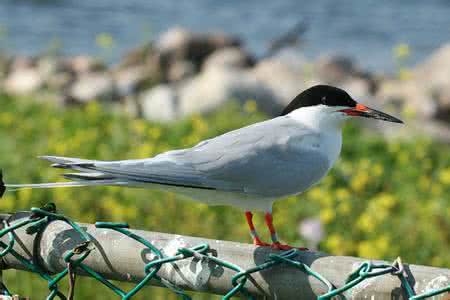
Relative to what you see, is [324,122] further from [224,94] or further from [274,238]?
[224,94]

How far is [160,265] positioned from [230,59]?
984cm

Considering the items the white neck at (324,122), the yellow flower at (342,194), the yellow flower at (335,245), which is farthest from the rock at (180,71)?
the white neck at (324,122)

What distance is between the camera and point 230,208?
5.15m

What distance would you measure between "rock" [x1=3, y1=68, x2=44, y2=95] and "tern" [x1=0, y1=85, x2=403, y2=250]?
262 inches

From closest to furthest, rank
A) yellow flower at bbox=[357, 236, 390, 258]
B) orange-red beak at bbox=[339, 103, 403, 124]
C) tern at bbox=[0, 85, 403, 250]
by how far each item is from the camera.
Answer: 1. tern at bbox=[0, 85, 403, 250]
2. orange-red beak at bbox=[339, 103, 403, 124]
3. yellow flower at bbox=[357, 236, 390, 258]

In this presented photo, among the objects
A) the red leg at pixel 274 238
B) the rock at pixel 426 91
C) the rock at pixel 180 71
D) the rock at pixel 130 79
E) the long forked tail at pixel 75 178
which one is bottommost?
the rock at pixel 426 91

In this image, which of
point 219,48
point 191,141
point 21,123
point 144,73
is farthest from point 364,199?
point 219,48

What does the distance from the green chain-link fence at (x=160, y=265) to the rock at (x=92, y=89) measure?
24.4 ft

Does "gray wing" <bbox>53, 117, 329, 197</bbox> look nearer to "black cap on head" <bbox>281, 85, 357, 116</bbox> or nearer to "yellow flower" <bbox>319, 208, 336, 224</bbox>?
"black cap on head" <bbox>281, 85, 357, 116</bbox>

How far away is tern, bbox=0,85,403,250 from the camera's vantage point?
2.34 m

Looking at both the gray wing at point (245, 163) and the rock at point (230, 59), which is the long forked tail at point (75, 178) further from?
the rock at point (230, 59)

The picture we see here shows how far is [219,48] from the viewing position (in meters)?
12.3

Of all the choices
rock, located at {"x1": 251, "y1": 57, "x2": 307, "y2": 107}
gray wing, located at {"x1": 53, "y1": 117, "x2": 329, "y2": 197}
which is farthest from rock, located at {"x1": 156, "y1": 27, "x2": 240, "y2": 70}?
gray wing, located at {"x1": 53, "y1": 117, "x2": 329, "y2": 197}

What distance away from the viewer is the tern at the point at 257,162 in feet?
7.67
